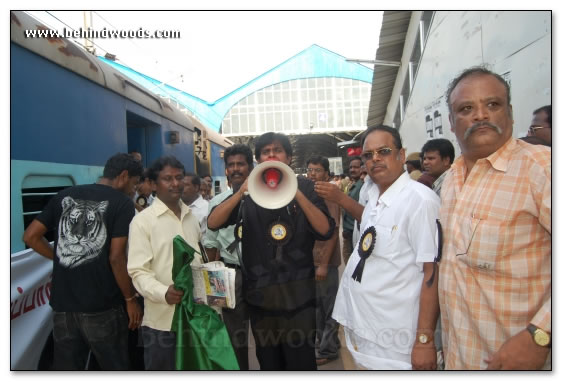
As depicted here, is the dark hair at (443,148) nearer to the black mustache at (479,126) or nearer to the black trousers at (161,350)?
the black mustache at (479,126)

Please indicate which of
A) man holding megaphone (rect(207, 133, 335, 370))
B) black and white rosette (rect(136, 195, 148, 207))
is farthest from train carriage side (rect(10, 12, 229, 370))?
man holding megaphone (rect(207, 133, 335, 370))

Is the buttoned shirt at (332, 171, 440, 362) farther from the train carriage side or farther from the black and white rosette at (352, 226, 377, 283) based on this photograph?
the train carriage side

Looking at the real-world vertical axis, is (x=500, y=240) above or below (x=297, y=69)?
below

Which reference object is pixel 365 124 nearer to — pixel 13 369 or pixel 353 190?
pixel 353 190

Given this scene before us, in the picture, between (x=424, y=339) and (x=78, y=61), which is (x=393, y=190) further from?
(x=78, y=61)

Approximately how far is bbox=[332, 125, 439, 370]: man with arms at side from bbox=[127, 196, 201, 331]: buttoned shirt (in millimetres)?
1180

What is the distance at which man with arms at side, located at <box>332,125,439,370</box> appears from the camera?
5.47 feet

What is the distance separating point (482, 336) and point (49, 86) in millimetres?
3337

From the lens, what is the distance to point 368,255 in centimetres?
182

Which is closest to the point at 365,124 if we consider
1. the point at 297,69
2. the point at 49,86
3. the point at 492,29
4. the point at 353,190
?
the point at 297,69

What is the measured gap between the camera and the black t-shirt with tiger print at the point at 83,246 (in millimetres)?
2436

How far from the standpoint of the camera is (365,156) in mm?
1975

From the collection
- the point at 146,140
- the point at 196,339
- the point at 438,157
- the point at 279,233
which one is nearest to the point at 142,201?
the point at 146,140

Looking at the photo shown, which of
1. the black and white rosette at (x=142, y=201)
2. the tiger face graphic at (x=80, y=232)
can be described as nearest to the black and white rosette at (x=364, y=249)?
the tiger face graphic at (x=80, y=232)
